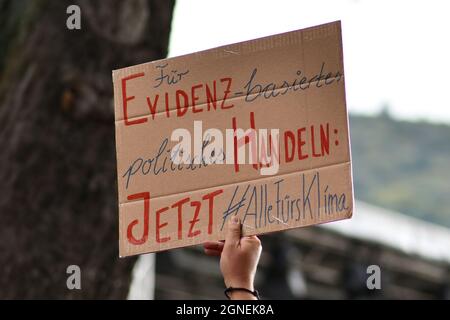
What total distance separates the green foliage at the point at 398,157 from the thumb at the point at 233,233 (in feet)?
251

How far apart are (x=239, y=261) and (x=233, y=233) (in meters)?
0.23

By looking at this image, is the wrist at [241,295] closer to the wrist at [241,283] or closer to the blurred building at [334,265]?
the wrist at [241,283]

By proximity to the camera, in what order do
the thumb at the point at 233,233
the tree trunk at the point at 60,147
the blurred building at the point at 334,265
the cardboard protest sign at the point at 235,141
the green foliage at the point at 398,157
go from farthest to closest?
the green foliage at the point at 398,157 → the blurred building at the point at 334,265 → the tree trunk at the point at 60,147 → the cardboard protest sign at the point at 235,141 → the thumb at the point at 233,233

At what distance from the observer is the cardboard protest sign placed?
376 centimetres

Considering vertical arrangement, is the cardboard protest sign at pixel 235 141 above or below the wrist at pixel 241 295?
above

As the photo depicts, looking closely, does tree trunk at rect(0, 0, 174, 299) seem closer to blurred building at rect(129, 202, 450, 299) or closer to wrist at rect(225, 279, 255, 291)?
wrist at rect(225, 279, 255, 291)

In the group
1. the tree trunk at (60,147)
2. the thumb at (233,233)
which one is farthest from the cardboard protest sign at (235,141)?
the tree trunk at (60,147)

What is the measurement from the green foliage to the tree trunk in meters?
74.4

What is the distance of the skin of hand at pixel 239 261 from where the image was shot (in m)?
3.42

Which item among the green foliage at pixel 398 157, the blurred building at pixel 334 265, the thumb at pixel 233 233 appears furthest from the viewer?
the green foliage at pixel 398 157

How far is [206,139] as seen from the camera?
3885 millimetres

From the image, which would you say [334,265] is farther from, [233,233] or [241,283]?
[241,283]
